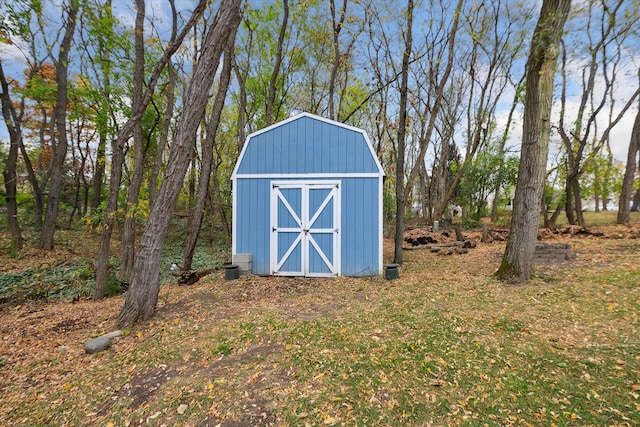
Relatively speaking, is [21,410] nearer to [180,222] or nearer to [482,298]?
[482,298]

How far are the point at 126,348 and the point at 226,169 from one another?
16151 millimetres

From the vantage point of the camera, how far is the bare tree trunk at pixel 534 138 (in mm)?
5117

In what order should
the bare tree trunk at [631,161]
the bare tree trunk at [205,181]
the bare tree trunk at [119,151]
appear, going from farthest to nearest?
the bare tree trunk at [631,161] → the bare tree trunk at [205,181] → the bare tree trunk at [119,151]

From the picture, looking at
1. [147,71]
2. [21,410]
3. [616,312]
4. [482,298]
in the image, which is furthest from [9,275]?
[616,312]

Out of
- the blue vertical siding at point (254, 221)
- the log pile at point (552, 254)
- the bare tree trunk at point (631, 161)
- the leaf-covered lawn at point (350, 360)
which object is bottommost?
the leaf-covered lawn at point (350, 360)

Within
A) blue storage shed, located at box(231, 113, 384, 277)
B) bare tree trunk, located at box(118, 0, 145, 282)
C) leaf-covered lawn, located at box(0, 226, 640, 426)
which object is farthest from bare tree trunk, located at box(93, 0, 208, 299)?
blue storage shed, located at box(231, 113, 384, 277)

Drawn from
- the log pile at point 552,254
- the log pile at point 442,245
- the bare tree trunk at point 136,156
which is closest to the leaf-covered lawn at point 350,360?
the log pile at point 552,254

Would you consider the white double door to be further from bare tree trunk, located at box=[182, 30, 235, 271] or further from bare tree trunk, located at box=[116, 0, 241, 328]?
bare tree trunk, located at box=[116, 0, 241, 328]

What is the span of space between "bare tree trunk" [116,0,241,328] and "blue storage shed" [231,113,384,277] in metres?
2.80

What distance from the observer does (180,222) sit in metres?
16.9

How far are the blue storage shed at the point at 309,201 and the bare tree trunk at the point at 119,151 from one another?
7.57ft

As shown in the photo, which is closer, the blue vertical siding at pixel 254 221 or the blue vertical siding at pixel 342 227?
the blue vertical siding at pixel 342 227

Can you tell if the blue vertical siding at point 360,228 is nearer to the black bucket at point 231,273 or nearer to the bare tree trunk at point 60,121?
the black bucket at point 231,273

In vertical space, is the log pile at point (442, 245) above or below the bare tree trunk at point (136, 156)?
below
